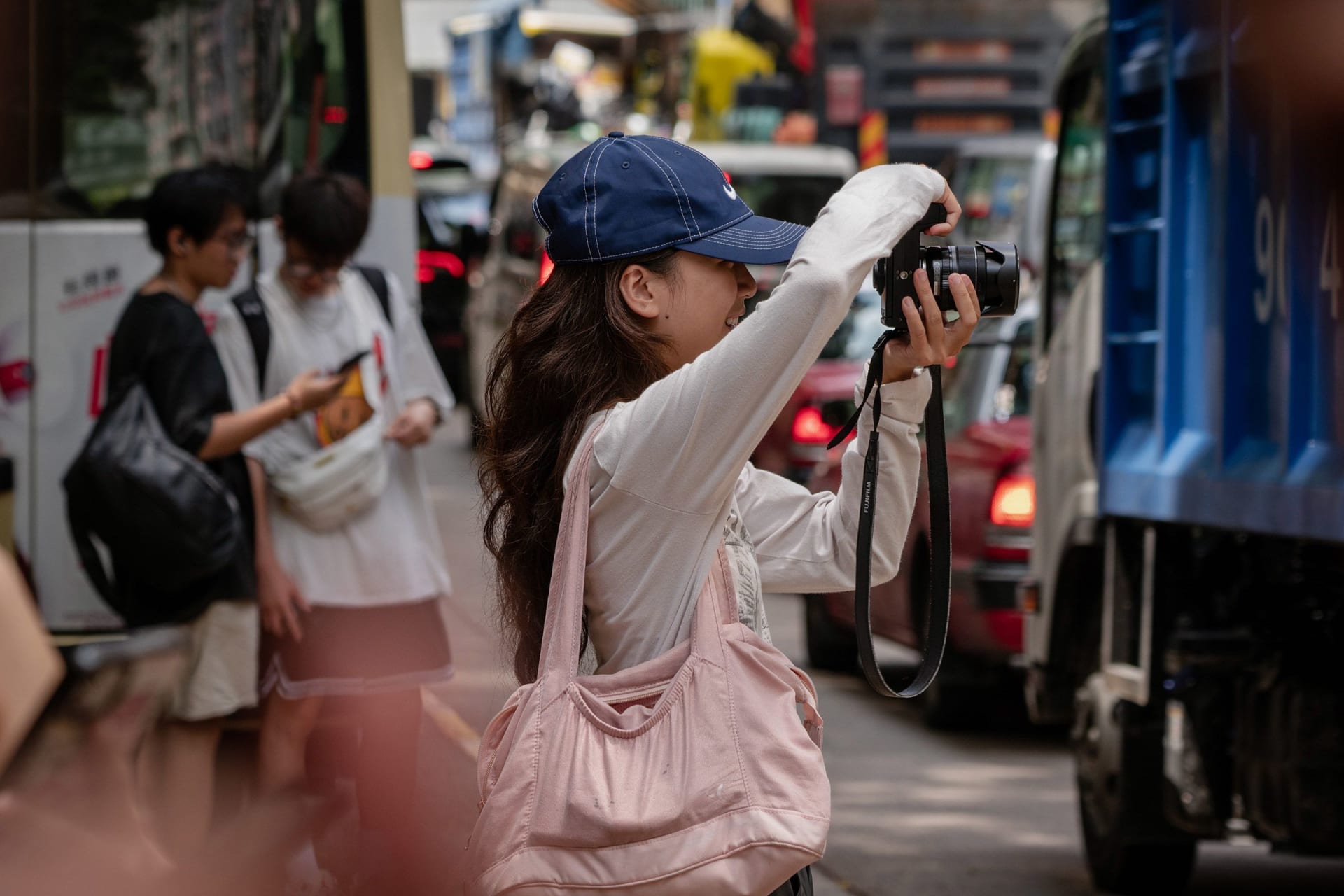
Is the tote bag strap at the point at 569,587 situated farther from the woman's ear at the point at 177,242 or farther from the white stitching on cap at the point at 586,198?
the woman's ear at the point at 177,242

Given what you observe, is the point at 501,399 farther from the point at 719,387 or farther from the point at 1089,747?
the point at 1089,747

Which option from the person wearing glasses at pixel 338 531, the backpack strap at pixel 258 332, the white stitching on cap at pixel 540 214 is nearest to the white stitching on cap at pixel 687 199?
the white stitching on cap at pixel 540 214

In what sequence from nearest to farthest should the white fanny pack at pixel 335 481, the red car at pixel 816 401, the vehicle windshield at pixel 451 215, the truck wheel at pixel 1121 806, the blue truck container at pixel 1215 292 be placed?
the blue truck container at pixel 1215 292
the white fanny pack at pixel 335 481
the truck wheel at pixel 1121 806
the red car at pixel 816 401
the vehicle windshield at pixel 451 215

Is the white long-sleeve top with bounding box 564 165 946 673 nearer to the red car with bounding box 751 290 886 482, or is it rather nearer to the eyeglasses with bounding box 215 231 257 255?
the eyeglasses with bounding box 215 231 257 255

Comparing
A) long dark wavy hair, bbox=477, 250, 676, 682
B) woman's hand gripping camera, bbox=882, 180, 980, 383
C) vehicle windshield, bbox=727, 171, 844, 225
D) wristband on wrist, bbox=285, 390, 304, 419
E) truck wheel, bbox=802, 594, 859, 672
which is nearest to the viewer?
woman's hand gripping camera, bbox=882, 180, 980, 383

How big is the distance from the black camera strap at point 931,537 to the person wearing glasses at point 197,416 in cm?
260

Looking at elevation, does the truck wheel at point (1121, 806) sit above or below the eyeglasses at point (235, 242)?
below

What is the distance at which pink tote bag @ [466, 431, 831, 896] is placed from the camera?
229 centimetres

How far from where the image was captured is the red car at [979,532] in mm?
7766

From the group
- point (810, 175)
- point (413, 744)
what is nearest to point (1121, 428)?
point (413, 744)

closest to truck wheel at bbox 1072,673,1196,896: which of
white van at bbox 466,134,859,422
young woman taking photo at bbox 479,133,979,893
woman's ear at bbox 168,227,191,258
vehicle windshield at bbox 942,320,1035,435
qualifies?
vehicle windshield at bbox 942,320,1035,435

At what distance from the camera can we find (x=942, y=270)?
2.51 metres

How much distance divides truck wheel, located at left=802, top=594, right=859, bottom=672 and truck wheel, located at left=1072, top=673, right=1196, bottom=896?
12.0ft

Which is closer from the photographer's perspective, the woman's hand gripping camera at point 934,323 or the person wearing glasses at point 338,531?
the woman's hand gripping camera at point 934,323
